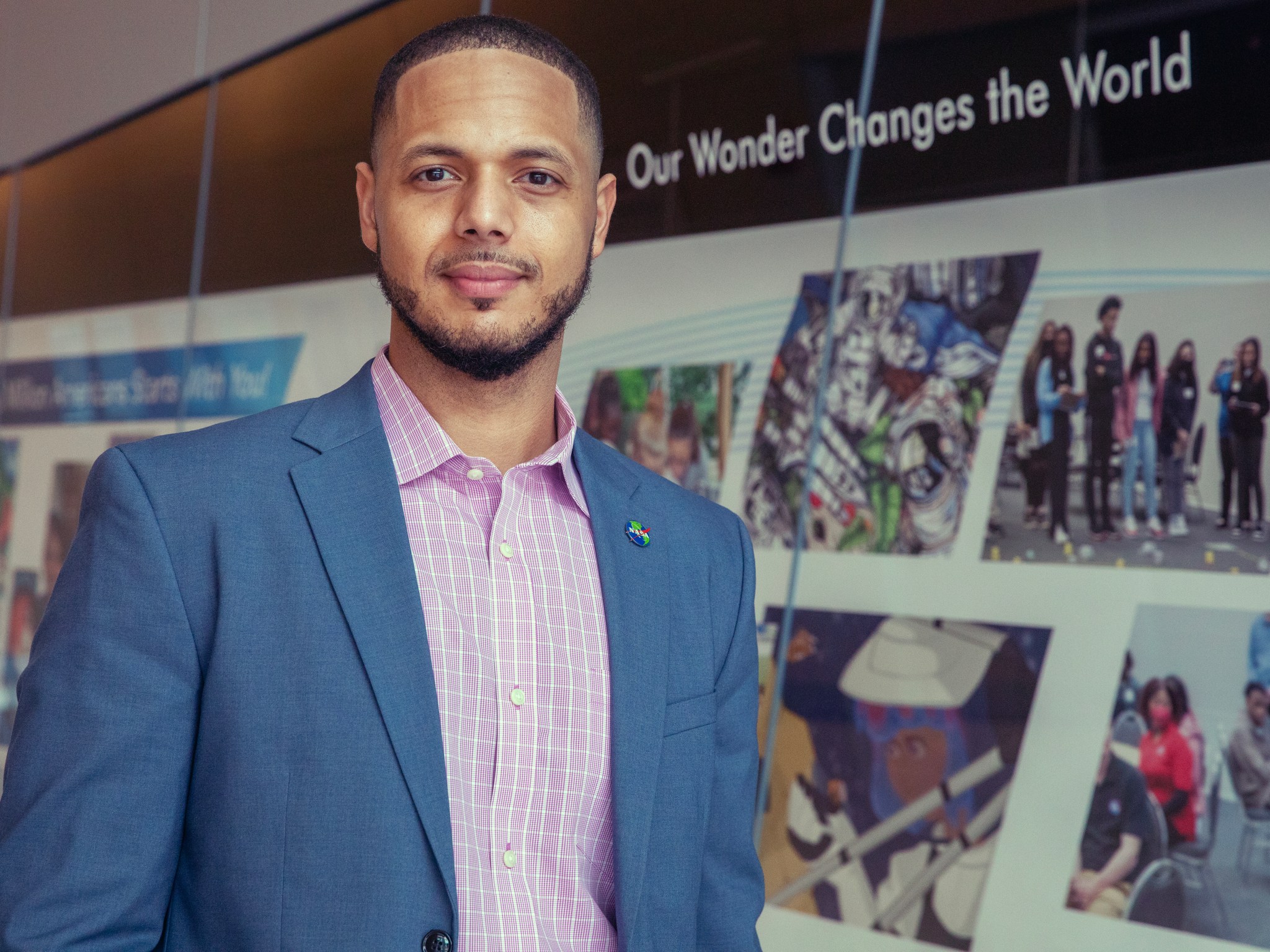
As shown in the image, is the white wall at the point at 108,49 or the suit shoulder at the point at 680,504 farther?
the white wall at the point at 108,49

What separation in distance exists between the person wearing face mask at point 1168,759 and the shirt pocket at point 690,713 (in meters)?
1.17

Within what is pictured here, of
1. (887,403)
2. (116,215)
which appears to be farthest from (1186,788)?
(116,215)

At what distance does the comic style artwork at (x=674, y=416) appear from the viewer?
3205mm

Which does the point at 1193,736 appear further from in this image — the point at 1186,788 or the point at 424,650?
the point at 424,650

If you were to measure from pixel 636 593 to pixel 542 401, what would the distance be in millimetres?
267

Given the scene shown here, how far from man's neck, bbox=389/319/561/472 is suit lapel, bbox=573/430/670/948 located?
106 millimetres

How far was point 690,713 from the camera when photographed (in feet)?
5.12

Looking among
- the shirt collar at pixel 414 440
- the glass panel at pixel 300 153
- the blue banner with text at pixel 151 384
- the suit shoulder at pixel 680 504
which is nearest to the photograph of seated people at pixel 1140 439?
the suit shoulder at pixel 680 504

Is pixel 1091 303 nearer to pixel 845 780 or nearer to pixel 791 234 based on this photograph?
pixel 791 234

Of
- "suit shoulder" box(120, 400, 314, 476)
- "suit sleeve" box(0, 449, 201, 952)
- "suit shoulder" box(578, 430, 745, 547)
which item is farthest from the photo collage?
"suit sleeve" box(0, 449, 201, 952)

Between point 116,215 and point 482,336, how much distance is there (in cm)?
472

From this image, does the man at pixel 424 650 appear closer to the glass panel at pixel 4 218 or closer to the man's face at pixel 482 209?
the man's face at pixel 482 209

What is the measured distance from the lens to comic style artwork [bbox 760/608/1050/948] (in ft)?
8.52

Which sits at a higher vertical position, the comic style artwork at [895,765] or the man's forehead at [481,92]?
the man's forehead at [481,92]
